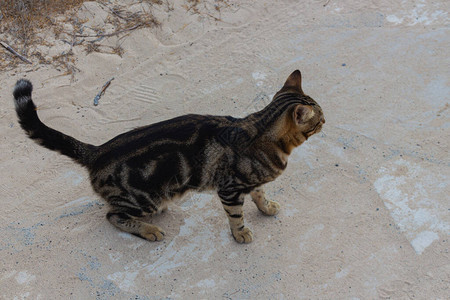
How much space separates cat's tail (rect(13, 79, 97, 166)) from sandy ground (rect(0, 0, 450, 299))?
2.58 feet

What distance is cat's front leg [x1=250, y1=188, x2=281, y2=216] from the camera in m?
3.75

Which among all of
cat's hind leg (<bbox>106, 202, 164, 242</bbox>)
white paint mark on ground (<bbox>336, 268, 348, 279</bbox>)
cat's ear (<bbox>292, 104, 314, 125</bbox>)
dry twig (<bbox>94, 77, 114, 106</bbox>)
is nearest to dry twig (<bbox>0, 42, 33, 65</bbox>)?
dry twig (<bbox>94, 77, 114, 106</bbox>)

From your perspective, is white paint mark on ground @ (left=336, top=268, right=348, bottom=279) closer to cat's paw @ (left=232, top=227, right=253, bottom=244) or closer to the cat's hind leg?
cat's paw @ (left=232, top=227, right=253, bottom=244)

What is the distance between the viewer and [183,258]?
11.9 feet

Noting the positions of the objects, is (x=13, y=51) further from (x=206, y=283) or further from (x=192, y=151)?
(x=206, y=283)

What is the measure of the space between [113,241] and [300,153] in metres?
2.24

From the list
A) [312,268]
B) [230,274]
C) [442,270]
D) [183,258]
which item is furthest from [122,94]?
[442,270]

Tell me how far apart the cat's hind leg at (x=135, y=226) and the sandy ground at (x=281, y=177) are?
0.31 feet

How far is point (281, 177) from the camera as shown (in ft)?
14.0

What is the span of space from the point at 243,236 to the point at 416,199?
5.89 ft

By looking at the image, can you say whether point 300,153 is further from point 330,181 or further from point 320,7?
point 320,7

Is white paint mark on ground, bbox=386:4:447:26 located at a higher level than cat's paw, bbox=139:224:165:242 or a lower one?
higher

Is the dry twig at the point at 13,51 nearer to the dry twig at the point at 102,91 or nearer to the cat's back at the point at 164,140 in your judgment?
the dry twig at the point at 102,91

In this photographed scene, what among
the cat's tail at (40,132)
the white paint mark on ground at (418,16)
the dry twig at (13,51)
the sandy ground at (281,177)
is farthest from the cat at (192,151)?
the white paint mark on ground at (418,16)
